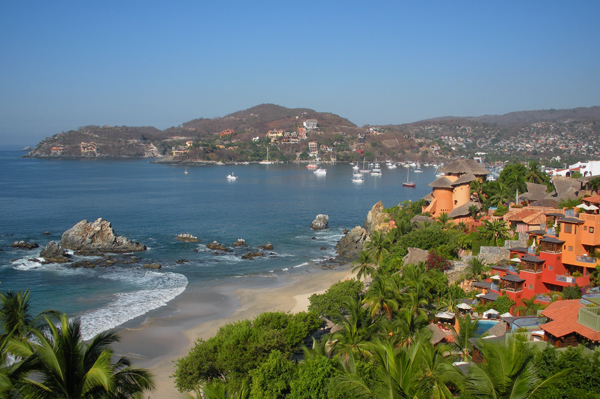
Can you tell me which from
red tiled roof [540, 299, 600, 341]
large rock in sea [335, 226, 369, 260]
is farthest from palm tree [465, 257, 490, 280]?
large rock in sea [335, 226, 369, 260]

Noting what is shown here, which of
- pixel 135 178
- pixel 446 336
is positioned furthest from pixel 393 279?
pixel 135 178

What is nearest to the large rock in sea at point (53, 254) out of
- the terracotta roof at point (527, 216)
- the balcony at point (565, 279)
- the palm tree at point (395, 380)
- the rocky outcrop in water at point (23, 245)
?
the rocky outcrop in water at point (23, 245)

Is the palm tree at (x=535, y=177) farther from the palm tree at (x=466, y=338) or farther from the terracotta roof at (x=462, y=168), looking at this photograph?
the palm tree at (x=466, y=338)

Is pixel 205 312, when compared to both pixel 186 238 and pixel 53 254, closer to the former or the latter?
pixel 53 254

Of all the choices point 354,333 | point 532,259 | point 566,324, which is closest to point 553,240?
point 532,259

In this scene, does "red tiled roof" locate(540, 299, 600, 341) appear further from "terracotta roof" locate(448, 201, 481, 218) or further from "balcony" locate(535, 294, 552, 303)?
"terracotta roof" locate(448, 201, 481, 218)
